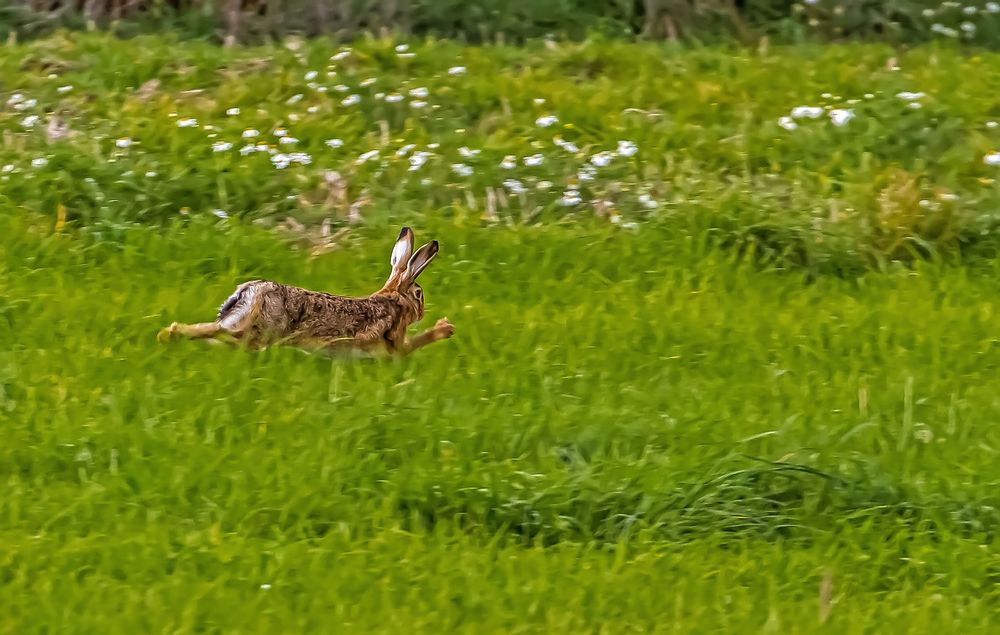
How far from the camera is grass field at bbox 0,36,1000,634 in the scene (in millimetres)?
4863

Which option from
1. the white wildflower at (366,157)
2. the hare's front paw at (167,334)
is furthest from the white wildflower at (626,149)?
the hare's front paw at (167,334)

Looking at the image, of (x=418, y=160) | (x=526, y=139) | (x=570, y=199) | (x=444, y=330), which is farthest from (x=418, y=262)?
(x=526, y=139)

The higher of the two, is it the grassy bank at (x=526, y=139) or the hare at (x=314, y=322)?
the hare at (x=314, y=322)

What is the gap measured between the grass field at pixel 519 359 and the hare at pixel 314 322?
3.6 inches

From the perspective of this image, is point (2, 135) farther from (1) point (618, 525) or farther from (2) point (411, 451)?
(1) point (618, 525)

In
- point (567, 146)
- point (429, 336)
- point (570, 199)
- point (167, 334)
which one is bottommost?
point (570, 199)

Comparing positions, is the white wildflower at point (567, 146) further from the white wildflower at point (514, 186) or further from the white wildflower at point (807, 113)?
the white wildflower at point (807, 113)

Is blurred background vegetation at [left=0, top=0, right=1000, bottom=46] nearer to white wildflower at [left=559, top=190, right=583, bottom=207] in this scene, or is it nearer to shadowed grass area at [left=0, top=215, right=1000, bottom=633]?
white wildflower at [left=559, top=190, right=583, bottom=207]

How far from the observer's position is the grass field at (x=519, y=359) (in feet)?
16.0

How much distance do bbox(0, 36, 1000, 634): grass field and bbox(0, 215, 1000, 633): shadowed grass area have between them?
0.01m

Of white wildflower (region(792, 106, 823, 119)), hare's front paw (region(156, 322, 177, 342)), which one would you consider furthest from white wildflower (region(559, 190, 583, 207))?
hare's front paw (region(156, 322, 177, 342))

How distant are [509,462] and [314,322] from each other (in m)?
1.24

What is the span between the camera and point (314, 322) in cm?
642

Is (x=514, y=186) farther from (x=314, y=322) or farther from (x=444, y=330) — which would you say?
(x=314, y=322)
